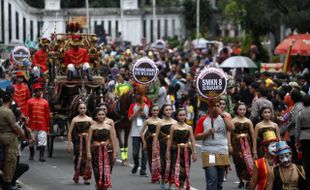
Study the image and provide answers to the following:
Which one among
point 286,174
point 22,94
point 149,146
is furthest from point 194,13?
point 286,174

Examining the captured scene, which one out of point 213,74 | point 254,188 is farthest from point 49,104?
point 254,188

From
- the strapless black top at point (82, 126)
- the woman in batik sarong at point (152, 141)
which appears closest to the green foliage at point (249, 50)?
the woman in batik sarong at point (152, 141)

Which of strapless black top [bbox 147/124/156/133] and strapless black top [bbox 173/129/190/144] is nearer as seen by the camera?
strapless black top [bbox 173/129/190/144]

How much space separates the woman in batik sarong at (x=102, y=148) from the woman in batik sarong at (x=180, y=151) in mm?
1053

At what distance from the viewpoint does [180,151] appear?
19.1 meters

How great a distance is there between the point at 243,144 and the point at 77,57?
716 centimetres

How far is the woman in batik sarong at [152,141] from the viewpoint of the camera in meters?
20.5

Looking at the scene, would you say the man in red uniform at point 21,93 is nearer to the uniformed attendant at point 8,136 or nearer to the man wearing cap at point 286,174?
the uniformed attendant at point 8,136

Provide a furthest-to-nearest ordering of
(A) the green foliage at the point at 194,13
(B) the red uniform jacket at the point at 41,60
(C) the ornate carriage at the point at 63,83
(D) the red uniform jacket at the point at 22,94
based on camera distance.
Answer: (A) the green foliage at the point at 194,13 → (B) the red uniform jacket at the point at 41,60 → (D) the red uniform jacket at the point at 22,94 → (C) the ornate carriage at the point at 63,83

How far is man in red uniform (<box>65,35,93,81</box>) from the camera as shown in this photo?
25.6 m

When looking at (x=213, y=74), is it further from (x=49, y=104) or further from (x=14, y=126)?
(x=49, y=104)

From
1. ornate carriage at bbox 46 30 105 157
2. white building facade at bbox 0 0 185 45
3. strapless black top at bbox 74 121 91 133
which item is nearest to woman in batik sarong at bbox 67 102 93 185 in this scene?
strapless black top at bbox 74 121 91 133

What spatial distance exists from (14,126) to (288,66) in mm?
18763

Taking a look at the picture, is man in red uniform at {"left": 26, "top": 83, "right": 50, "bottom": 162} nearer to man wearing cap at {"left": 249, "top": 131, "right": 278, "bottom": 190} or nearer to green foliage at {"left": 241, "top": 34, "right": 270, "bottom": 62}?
man wearing cap at {"left": 249, "top": 131, "right": 278, "bottom": 190}
